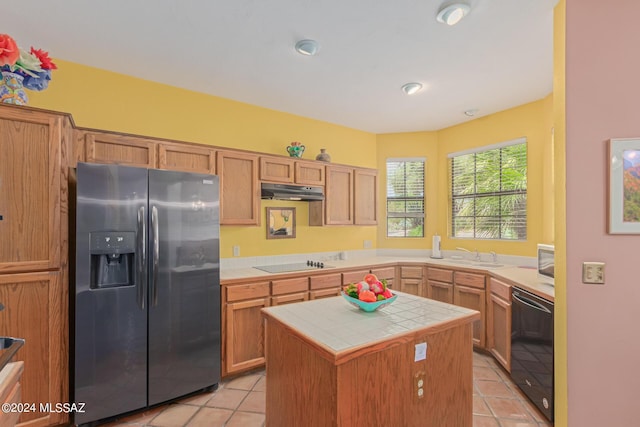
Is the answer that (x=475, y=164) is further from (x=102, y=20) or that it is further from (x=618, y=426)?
(x=102, y=20)

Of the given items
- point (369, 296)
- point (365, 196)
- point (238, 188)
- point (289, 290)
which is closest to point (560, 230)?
point (369, 296)

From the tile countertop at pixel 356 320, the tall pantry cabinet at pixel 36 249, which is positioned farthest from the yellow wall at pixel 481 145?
the tall pantry cabinet at pixel 36 249

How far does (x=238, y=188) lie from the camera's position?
10.4ft

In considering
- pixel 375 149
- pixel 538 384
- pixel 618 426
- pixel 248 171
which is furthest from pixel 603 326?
pixel 375 149

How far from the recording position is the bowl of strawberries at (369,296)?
171 cm

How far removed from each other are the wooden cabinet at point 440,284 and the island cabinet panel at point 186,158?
2.83 meters

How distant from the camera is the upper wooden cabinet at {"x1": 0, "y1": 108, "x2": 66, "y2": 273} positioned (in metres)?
1.94

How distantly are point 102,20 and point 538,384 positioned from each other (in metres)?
4.09

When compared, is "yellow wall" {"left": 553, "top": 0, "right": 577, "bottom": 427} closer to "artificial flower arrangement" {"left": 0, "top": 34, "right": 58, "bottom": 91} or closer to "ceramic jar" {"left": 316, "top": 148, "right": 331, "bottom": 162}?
"ceramic jar" {"left": 316, "top": 148, "right": 331, "bottom": 162}

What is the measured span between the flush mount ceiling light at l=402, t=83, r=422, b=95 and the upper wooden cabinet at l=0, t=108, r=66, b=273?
2886 mm

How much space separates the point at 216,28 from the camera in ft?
7.23

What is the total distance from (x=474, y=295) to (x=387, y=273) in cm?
100

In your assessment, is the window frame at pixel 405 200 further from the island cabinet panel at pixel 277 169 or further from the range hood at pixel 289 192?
the island cabinet panel at pixel 277 169

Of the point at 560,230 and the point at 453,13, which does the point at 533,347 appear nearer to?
the point at 560,230
